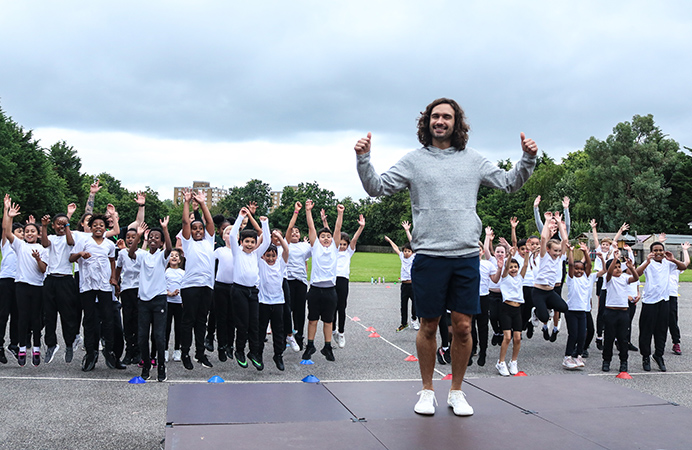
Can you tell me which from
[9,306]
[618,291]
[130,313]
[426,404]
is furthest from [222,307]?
[618,291]

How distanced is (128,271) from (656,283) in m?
7.52

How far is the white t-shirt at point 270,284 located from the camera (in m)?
7.98

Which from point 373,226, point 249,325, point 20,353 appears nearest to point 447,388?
point 249,325

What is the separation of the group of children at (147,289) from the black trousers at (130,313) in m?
0.01

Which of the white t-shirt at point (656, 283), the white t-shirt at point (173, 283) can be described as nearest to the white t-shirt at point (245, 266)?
the white t-shirt at point (173, 283)

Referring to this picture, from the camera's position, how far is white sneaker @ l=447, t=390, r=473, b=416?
3.94 meters

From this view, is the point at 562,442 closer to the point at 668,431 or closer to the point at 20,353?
the point at 668,431

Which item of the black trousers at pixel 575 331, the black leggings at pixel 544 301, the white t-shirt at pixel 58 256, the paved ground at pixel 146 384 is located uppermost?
the white t-shirt at pixel 58 256

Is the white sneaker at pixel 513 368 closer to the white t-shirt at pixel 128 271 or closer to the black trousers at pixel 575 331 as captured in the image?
the black trousers at pixel 575 331

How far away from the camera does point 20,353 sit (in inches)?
299

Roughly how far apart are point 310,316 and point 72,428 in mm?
3957

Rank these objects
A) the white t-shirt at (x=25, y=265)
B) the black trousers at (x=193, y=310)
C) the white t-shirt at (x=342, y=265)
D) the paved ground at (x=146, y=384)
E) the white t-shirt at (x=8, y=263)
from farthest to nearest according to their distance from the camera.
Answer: the white t-shirt at (x=342, y=265)
the white t-shirt at (x=8, y=263)
the white t-shirt at (x=25, y=265)
the black trousers at (x=193, y=310)
the paved ground at (x=146, y=384)

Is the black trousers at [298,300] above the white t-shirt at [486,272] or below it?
below

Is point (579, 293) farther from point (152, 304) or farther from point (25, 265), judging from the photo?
point (25, 265)
